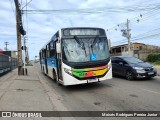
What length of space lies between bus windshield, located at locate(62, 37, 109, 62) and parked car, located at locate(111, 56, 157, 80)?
389 cm

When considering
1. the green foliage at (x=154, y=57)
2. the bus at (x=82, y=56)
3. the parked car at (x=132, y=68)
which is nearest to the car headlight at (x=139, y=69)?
the parked car at (x=132, y=68)

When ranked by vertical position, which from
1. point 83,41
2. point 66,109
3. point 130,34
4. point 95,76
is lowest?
point 66,109

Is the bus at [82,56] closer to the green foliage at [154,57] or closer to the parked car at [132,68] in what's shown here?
the parked car at [132,68]

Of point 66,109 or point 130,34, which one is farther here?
point 130,34

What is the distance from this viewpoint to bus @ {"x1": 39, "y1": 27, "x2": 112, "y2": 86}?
10984 millimetres

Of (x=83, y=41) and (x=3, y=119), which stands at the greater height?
(x=83, y=41)

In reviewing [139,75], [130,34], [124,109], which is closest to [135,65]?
[139,75]

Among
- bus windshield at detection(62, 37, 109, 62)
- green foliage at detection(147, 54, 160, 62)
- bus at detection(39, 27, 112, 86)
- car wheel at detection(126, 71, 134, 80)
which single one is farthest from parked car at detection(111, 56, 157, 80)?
green foliage at detection(147, 54, 160, 62)

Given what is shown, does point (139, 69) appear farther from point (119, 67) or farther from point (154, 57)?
point (154, 57)

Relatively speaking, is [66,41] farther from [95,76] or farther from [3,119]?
[3,119]

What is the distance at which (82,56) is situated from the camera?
1115 centimetres

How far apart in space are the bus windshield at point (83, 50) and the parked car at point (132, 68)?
12.8ft

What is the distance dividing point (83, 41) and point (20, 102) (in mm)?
4429

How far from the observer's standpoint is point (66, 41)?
11234mm
